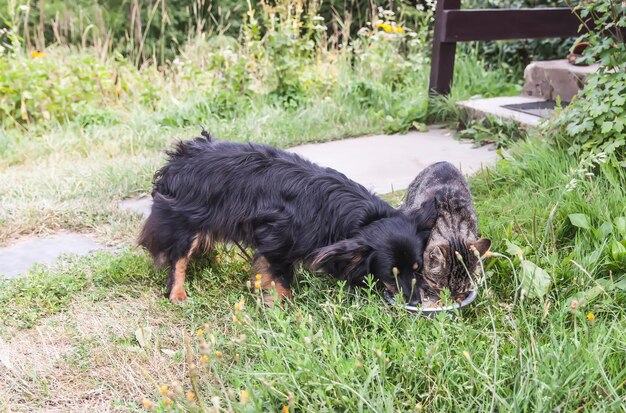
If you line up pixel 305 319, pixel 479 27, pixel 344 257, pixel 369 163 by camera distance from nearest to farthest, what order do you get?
1. pixel 305 319
2. pixel 344 257
3. pixel 369 163
4. pixel 479 27

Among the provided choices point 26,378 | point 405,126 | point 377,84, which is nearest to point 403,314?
point 26,378

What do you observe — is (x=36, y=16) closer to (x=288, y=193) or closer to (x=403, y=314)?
(x=288, y=193)

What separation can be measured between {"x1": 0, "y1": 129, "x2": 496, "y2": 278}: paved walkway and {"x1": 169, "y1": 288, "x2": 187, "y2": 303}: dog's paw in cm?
89

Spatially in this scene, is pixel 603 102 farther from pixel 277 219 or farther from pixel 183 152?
pixel 183 152

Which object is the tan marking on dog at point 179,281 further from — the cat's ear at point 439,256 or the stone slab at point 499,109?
the stone slab at point 499,109

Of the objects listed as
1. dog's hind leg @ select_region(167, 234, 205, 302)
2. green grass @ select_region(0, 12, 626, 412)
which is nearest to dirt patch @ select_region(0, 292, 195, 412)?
green grass @ select_region(0, 12, 626, 412)

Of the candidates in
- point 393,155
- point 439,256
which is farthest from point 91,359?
point 393,155

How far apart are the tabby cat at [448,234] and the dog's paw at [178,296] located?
1.27 metres

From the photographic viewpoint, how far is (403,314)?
2740 millimetres

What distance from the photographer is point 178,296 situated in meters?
3.45

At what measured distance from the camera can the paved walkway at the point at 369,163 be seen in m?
4.04

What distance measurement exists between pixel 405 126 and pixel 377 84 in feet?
3.67

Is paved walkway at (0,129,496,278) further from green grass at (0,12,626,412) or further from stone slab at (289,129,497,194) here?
green grass at (0,12,626,412)

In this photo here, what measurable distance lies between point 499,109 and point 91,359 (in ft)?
14.4
